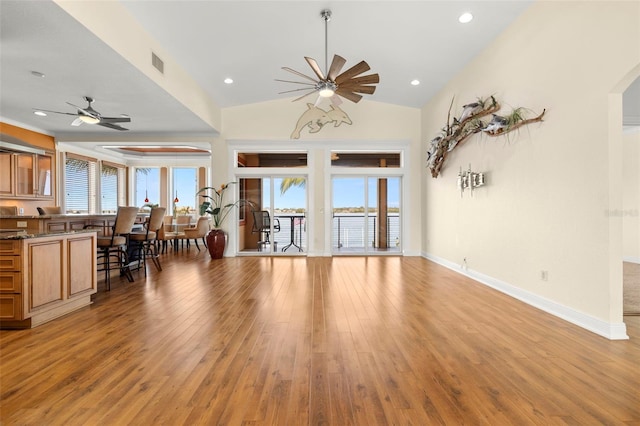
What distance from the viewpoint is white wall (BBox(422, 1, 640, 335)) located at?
2.74 meters

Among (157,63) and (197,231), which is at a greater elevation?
(157,63)

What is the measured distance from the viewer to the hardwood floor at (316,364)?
1695 mm

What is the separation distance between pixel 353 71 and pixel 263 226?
480 centimetres

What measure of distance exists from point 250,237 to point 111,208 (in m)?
5.43

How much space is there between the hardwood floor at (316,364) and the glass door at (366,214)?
3794 mm

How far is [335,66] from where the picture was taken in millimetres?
3645

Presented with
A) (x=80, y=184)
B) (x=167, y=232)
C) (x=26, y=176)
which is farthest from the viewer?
(x=167, y=232)

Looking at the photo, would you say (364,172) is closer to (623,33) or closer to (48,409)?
(623,33)

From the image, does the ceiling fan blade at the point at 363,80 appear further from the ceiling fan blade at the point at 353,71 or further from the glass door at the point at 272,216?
the glass door at the point at 272,216

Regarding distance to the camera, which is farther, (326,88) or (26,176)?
(26,176)

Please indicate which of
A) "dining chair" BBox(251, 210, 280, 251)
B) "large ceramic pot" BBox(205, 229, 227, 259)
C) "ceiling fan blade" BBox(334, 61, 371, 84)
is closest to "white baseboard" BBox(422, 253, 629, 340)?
"ceiling fan blade" BBox(334, 61, 371, 84)

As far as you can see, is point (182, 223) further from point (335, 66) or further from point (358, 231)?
point (335, 66)

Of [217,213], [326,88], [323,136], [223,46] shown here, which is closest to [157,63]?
[223,46]

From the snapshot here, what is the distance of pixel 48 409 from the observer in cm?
173
